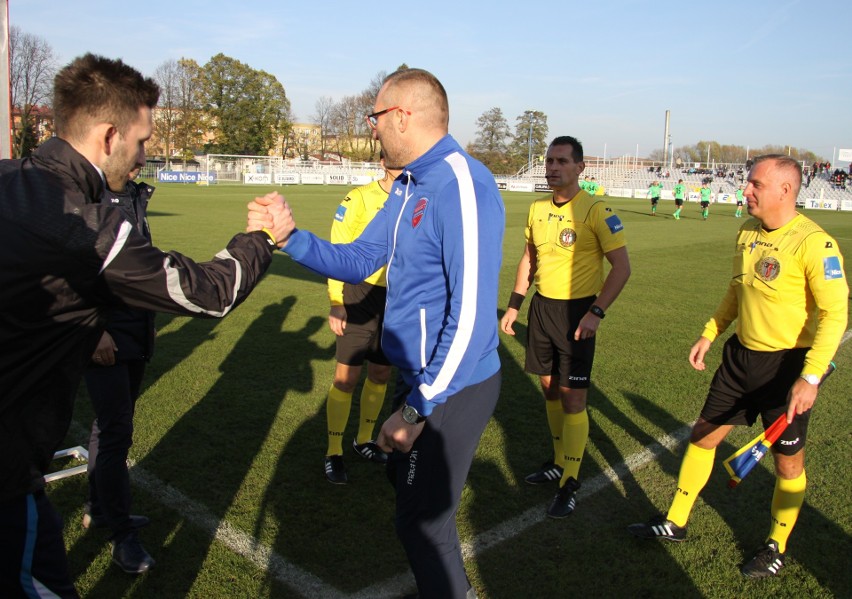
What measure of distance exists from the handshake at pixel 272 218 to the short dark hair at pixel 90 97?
0.55m

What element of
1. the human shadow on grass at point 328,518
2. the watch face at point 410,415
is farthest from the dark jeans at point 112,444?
the watch face at point 410,415

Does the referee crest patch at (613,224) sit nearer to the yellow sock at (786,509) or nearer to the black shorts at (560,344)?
the black shorts at (560,344)

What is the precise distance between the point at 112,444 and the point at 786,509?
12.4 feet

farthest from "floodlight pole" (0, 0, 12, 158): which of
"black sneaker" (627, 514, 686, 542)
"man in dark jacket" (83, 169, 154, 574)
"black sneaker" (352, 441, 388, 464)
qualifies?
"black sneaker" (627, 514, 686, 542)

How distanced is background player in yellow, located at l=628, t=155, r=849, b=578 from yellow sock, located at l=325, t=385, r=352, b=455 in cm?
205

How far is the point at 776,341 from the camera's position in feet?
11.6

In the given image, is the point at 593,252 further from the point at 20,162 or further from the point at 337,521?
the point at 20,162

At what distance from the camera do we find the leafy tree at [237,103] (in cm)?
6850

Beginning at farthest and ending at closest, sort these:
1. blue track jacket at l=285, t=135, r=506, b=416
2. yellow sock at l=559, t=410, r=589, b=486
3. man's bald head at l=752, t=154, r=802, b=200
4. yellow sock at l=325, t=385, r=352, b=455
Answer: yellow sock at l=325, t=385, r=352, b=455
yellow sock at l=559, t=410, r=589, b=486
man's bald head at l=752, t=154, r=802, b=200
blue track jacket at l=285, t=135, r=506, b=416

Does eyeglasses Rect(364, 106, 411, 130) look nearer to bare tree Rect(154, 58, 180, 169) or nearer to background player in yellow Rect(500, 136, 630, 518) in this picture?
background player in yellow Rect(500, 136, 630, 518)

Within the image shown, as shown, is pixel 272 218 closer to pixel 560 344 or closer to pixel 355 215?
pixel 355 215

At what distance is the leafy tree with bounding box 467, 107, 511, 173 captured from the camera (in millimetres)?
85562

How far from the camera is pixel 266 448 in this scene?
4.76 meters

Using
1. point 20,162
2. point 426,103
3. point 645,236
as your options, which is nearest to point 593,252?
point 426,103
